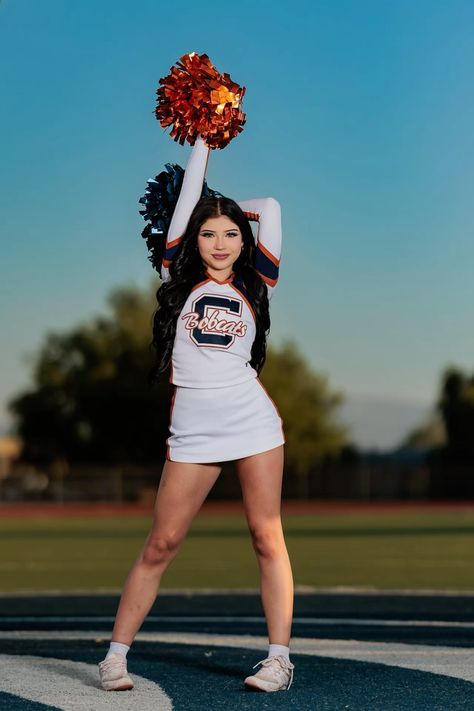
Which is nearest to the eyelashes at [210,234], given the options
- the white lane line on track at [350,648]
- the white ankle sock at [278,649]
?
the white ankle sock at [278,649]

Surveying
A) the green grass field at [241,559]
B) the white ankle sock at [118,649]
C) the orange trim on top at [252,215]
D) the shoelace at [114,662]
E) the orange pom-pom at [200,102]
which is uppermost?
Result: the orange pom-pom at [200,102]

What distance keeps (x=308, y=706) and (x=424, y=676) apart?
0.92 metres

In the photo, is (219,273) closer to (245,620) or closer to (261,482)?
(261,482)

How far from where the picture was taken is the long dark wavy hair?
218 inches

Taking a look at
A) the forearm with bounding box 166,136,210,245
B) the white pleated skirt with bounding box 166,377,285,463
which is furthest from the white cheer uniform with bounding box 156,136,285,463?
the forearm with bounding box 166,136,210,245

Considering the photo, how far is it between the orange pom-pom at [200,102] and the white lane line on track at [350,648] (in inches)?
97.3

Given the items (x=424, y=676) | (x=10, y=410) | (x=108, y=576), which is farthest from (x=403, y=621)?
(x=10, y=410)

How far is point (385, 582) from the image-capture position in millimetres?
14258

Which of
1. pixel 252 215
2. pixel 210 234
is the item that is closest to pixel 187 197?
pixel 210 234

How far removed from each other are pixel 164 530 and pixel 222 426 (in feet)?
1.59

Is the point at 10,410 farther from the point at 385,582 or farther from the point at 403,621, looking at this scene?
the point at 403,621

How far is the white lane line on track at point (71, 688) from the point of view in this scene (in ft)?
15.9

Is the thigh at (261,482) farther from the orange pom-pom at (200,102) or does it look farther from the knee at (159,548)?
the orange pom-pom at (200,102)

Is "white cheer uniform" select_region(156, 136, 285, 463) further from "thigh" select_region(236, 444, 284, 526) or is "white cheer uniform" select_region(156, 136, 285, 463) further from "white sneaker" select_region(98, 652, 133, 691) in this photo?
"white sneaker" select_region(98, 652, 133, 691)
